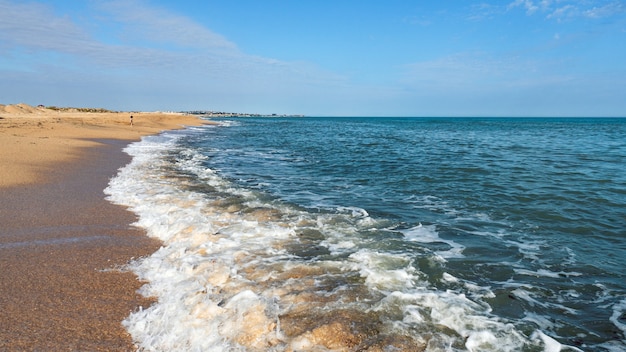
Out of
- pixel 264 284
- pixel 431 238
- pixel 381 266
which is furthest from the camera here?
pixel 431 238

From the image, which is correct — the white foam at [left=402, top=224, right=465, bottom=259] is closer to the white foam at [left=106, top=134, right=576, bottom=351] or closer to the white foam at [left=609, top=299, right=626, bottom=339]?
the white foam at [left=106, top=134, right=576, bottom=351]

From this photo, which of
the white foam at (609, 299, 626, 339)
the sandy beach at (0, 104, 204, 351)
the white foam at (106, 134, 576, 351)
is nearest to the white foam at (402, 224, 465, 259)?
the white foam at (106, 134, 576, 351)

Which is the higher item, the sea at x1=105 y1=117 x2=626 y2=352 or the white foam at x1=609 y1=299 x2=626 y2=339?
the sea at x1=105 y1=117 x2=626 y2=352

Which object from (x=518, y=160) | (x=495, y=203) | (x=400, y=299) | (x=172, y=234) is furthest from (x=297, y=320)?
(x=518, y=160)

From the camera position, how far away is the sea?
12.4 feet

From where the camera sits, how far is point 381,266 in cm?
557

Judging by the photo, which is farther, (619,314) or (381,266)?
(381,266)

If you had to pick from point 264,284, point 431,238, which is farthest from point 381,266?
point 431,238

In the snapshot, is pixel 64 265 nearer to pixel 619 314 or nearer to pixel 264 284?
pixel 264 284

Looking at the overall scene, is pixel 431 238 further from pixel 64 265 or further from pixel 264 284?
pixel 64 265

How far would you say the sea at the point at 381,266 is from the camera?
3.79 meters

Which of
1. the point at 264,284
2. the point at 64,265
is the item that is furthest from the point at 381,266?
the point at 64,265

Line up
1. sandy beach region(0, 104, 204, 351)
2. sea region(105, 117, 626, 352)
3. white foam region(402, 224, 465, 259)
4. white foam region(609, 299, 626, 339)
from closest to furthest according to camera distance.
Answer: sandy beach region(0, 104, 204, 351), sea region(105, 117, 626, 352), white foam region(609, 299, 626, 339), white foam region(402, 224, 465, 259)

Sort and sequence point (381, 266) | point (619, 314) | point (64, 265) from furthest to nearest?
point (381, 266) → point (64, 265) → point (619, 314)
